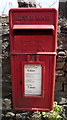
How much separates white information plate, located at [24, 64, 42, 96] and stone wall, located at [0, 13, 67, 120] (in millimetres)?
495

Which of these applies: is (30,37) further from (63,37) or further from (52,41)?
(63,37)

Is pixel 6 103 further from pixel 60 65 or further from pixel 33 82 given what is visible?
pixel 60 65

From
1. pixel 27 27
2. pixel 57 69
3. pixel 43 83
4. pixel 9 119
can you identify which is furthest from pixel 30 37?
pixel 9 119

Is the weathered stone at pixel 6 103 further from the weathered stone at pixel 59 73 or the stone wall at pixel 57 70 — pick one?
the weathered stone at pixel 59 73

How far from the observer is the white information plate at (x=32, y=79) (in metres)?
2.69

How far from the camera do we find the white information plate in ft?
8.82

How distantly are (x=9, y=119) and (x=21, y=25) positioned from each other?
1456 millimetres

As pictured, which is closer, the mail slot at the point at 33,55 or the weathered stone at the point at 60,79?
the mail slot at the point at 33,55

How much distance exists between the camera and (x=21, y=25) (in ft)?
8.28

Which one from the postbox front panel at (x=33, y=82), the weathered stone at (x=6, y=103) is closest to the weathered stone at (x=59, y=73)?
the postbox front panel at (x=33, y=82)

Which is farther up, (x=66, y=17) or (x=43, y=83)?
(x=66, y=17)

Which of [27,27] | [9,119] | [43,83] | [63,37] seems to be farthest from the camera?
[9,119]

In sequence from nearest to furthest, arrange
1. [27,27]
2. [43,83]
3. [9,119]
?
[27,27], [43,83], [9,119]

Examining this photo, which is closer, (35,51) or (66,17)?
(35,51)
